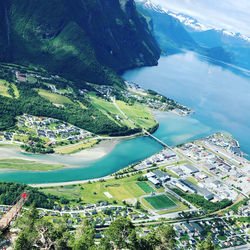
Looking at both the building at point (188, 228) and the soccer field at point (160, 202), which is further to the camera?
the soccer field at point (160, 202)

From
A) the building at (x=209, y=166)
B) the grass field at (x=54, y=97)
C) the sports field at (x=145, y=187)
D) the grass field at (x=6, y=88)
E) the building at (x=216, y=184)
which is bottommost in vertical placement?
the sports field at (x=145, y=187)

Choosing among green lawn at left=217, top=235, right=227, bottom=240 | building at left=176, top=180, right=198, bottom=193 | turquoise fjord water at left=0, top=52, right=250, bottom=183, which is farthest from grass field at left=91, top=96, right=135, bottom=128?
green lawn at left=217, top=235, right=227, bottom=240

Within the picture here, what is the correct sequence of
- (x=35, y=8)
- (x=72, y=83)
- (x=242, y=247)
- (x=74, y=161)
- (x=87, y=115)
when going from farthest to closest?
(x=35, y=8), (x=72, y=83), (x=87, y=115), (x=74, y=161), (x=242, y=247)

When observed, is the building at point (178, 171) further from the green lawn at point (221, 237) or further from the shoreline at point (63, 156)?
the green lawn at point (221, 237)

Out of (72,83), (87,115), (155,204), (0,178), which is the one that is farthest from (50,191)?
(72,83)

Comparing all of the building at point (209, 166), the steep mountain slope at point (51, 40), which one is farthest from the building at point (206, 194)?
the steep mountain slope at point (51, 40)

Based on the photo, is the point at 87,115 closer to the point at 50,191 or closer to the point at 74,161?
the point at 74,161
